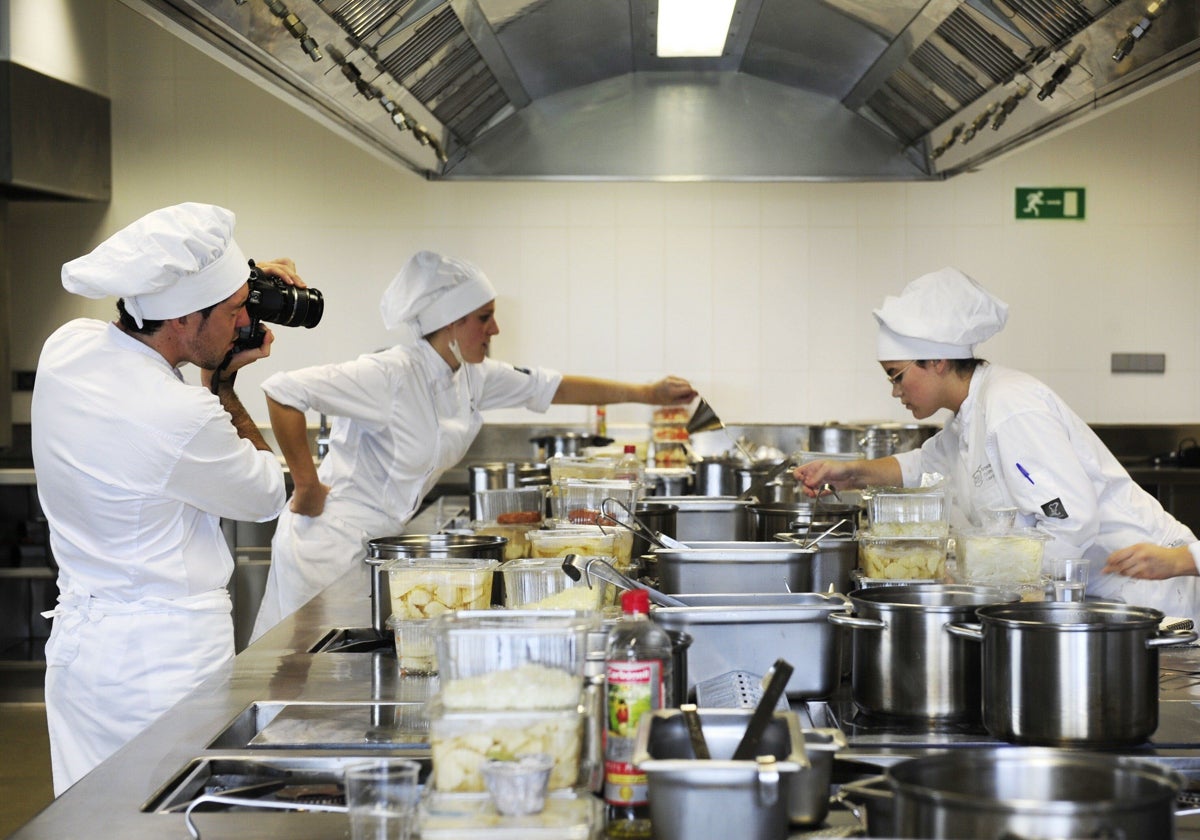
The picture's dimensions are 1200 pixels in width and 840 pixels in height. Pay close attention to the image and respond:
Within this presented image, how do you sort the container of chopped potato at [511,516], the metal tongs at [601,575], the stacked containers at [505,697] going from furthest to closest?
the container of chopped potato at [511,516] < the metal tongs at [601,575] < the stacked containers at [505,697]

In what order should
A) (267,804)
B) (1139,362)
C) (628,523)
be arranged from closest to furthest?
(267,804), (628,523), (1139,362)

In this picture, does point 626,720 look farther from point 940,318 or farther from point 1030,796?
point 940,318

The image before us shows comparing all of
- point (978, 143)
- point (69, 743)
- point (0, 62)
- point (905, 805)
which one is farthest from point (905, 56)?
point (0, 62)

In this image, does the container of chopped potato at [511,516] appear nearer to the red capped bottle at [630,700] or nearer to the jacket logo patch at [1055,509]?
the jacket logo patch at [1055,509]

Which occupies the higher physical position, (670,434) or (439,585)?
(670,434)

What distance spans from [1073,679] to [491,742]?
0.65 meters

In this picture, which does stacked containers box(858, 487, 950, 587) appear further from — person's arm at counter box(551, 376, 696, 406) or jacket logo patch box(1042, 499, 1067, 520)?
person's arm at counter box(551, 376, 696, 406)

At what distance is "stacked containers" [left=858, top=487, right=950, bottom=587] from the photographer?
7.09 feet

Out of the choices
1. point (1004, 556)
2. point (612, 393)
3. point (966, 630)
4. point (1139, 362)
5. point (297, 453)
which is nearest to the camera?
point (966, 630)

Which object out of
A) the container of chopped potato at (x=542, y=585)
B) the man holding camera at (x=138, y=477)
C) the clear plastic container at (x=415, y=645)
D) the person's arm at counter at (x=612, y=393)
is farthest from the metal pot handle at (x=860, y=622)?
the person's arm at counter at (x=612, y=393)

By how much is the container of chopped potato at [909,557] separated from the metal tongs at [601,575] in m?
0.53

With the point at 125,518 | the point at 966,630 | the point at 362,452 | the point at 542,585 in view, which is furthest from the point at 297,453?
the point at 966,630

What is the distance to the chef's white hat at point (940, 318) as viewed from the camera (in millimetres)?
2887

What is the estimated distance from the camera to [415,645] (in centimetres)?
192
